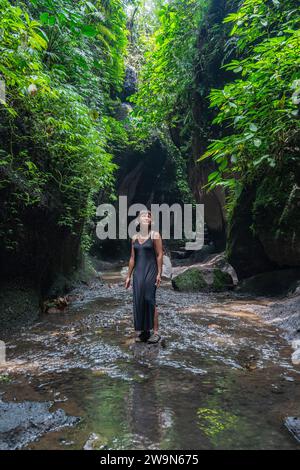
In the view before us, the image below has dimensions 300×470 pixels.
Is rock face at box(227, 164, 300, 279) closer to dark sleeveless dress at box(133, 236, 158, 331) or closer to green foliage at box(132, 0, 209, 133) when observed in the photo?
dark sleeveless dress at box(133, 236, 158, 331)

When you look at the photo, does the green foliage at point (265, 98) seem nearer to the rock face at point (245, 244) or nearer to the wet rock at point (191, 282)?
the rock face at point (245, 244)

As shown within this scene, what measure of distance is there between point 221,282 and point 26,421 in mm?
8088

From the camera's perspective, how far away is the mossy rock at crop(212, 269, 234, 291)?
391 inches

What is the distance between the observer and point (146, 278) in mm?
4984

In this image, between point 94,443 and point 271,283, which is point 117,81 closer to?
point 271,283

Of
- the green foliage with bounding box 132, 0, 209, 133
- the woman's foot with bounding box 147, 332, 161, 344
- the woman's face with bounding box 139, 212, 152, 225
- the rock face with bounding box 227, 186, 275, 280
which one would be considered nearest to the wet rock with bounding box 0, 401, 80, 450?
the woman's foot with bounding box 147, 332, 161, 344

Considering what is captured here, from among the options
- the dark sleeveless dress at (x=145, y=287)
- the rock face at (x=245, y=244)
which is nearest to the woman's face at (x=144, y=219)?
the dark sleeveless dress at (x=145, y=287)

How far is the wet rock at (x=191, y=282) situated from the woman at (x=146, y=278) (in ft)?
16.6

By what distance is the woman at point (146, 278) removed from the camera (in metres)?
4.93

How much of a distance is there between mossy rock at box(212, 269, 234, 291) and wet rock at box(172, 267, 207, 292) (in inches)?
12.0

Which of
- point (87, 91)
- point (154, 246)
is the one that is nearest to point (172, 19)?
point (87, 91)

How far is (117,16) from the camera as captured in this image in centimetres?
1260
